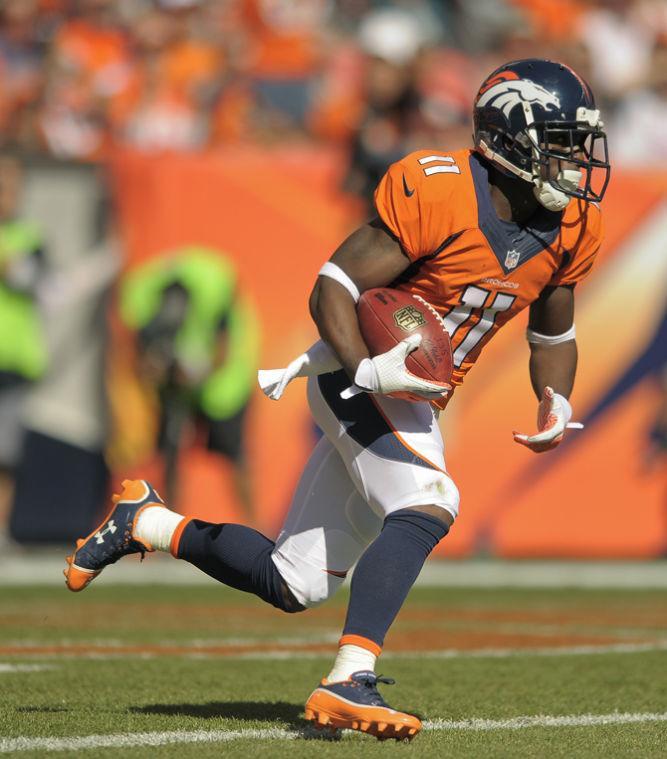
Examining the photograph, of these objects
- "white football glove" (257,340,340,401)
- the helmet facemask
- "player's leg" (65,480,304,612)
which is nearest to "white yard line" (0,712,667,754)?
"player's leg" (65,480,304,612)

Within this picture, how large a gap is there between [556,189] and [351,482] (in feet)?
2.96

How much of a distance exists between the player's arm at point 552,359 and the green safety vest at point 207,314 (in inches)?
181

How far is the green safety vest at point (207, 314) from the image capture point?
8688 millimetres

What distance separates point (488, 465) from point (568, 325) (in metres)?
4.78

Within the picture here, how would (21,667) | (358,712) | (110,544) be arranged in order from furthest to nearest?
1. (21,667)
2. (110,544)
3. (358,712)

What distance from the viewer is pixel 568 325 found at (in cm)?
420

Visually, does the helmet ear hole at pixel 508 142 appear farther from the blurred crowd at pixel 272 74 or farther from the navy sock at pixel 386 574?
the blurred crowd at pixel 272 74

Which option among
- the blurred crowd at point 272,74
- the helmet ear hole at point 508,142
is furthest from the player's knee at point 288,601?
the blurred crowd at point 272,74

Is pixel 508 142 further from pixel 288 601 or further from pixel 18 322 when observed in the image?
pixel 18 322

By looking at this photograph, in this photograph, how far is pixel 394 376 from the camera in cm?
358

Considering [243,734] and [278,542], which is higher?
[278,542]

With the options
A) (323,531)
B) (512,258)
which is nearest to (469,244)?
(512,258)

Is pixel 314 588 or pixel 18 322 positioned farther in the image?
pixel 18 322

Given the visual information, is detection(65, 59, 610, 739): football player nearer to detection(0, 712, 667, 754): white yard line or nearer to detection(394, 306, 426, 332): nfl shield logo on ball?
detection(394, 306, 426, 332): nfl shield logo on ball
